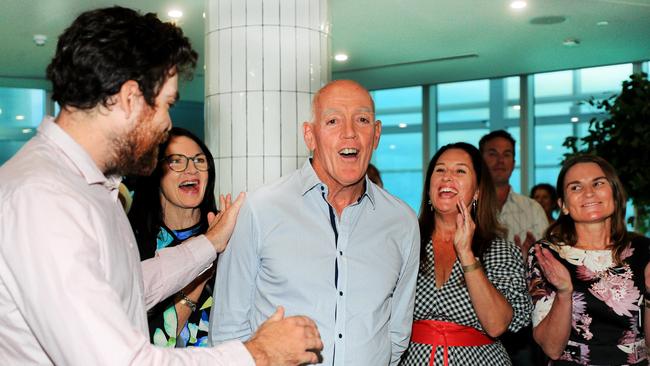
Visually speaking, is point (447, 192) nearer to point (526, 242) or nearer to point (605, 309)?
point (605, 309)

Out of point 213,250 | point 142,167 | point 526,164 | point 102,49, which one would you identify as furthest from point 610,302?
point 526,164

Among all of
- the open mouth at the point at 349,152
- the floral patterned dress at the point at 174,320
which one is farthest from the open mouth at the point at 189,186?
the open mouth at the point at 349,152

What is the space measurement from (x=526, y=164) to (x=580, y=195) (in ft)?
24.3

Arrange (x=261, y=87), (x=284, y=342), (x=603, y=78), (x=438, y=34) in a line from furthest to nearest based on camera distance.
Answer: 1. (x=603, y=78)
2. (x=438, y=34)
3. (x=261, y=87)
4. (x=284, y=342)

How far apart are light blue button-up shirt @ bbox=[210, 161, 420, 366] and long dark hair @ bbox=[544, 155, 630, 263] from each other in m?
0.98

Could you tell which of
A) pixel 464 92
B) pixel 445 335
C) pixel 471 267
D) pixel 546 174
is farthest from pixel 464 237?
pixel 464 92

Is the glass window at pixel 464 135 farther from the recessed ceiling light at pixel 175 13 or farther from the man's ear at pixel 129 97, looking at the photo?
the man's ear at pixel 129 97

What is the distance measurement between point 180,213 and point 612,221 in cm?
181

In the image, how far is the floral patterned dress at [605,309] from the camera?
2578 millimetres

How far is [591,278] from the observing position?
8.75ft

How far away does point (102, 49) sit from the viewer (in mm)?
1296

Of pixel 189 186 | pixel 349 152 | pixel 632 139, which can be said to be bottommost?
pixel 189 186

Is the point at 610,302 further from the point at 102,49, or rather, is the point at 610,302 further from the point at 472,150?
the point at 102,49

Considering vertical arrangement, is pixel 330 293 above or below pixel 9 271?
below
